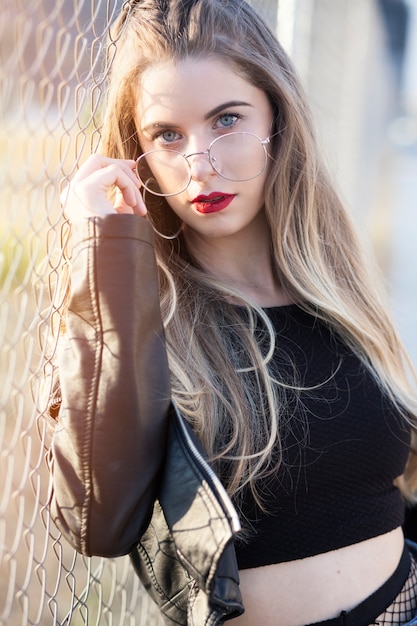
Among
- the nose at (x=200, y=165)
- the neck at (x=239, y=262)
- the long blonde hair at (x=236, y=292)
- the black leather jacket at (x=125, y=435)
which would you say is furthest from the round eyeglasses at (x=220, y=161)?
the black leather jacket at (x=125, y=435)

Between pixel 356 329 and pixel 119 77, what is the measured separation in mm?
876

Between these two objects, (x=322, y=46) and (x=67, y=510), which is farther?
(x=322, y=46)

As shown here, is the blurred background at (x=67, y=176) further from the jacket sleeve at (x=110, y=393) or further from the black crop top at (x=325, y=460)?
the black crop top at (x=325, y=460)

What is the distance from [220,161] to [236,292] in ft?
1.12

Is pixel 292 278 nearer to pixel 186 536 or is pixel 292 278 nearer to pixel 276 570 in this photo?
pixel 276 570

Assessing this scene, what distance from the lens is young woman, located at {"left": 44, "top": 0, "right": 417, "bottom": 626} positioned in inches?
55.3

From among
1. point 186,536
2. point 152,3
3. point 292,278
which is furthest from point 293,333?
point 152,3

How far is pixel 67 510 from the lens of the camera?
1.43m

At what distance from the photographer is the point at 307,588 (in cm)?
174

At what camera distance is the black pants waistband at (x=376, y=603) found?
1.74m

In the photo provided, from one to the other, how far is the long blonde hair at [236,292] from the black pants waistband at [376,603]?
13.2 inches

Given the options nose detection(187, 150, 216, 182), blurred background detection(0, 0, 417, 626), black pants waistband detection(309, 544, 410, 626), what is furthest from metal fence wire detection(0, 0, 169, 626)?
black pants waistband detection(309, 544, 410, 626)

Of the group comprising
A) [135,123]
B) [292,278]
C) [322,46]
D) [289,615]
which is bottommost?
[289,615]

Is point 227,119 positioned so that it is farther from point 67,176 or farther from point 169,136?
point 67,176
